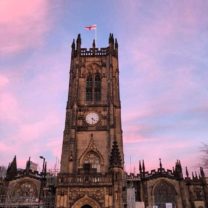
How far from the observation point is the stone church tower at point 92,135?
32.7 meters

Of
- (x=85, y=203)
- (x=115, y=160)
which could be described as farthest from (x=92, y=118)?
(x=85, y=203)

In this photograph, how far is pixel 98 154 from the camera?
40.7 meters

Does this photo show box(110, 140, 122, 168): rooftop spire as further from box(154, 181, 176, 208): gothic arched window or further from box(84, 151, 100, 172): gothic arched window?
box(154, 181, 176, 208): gothic arched window

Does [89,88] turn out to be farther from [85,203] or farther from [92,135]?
[85,203]

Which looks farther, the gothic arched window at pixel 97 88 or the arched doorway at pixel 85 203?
the gothic arched window at pixel 97 88

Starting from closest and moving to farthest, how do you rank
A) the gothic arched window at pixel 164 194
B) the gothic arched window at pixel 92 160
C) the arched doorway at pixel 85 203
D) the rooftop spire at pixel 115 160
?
the arched doorway at pixel 85 203
the rooftop spire at pixel 115 160
the gothic arched window at pixel 92 160
the gothic arched window at pixel 164 194

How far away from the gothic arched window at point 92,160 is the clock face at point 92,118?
16.1 feet

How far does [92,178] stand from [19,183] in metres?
19.7

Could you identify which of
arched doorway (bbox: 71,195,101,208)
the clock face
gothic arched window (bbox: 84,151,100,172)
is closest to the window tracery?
the clock face

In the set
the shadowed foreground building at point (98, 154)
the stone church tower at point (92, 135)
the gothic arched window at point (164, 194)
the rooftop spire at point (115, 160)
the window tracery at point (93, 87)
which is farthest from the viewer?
the window tracery at point (93, 87)

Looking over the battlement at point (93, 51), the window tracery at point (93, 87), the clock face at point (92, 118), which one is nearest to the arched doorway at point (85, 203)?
the clock face at point (92, 118)

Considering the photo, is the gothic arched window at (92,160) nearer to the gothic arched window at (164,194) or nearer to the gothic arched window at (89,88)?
the gothic arched window at (89,88)

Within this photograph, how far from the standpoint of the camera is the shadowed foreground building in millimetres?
39500

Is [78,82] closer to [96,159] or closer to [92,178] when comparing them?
[96,159]
